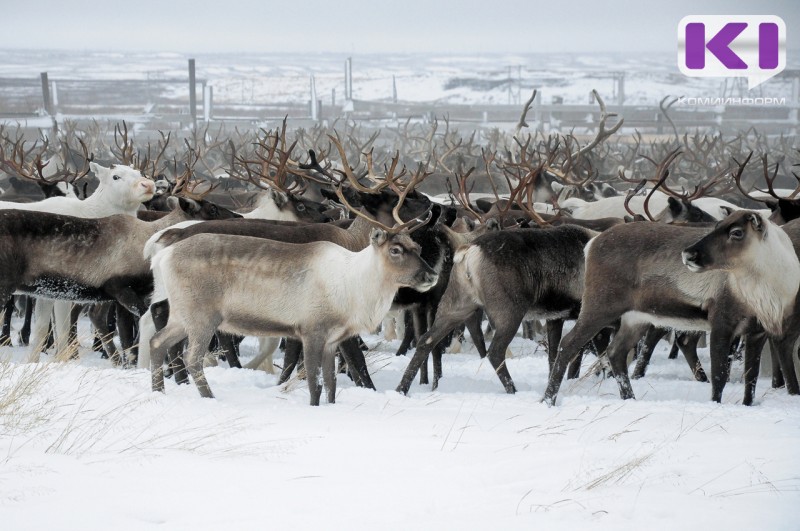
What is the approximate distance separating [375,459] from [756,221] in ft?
8.68

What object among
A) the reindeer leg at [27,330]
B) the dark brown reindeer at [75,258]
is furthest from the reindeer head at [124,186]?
the dark brown reindeer at [75,258]

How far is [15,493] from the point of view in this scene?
3.66 metres

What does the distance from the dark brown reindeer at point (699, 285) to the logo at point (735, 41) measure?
2.51m

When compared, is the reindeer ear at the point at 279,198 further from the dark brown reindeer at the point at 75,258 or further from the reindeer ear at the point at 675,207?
the reindeer ear at the point at 675,207

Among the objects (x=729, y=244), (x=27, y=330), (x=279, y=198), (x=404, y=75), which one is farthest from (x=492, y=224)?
(x=404, y=75)

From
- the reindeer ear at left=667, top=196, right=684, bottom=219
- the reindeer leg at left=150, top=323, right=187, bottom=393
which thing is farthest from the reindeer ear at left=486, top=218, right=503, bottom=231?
the reindeer leg at left=150, top=323, right=187, bottom=393

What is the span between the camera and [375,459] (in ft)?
14.3

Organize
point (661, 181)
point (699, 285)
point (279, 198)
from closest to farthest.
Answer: point (699, 285)
point (661, 181)
point (279, 198)

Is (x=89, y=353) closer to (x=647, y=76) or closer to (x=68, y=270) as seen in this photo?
(x=68, y=270)

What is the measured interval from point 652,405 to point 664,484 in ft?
5.21

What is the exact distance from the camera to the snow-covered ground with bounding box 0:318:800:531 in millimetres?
3719

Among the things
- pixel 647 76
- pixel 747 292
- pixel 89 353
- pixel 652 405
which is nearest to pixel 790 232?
pixel 747 292

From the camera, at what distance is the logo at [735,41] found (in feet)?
26.4

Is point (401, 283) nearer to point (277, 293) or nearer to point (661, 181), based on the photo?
point (277, 293)
